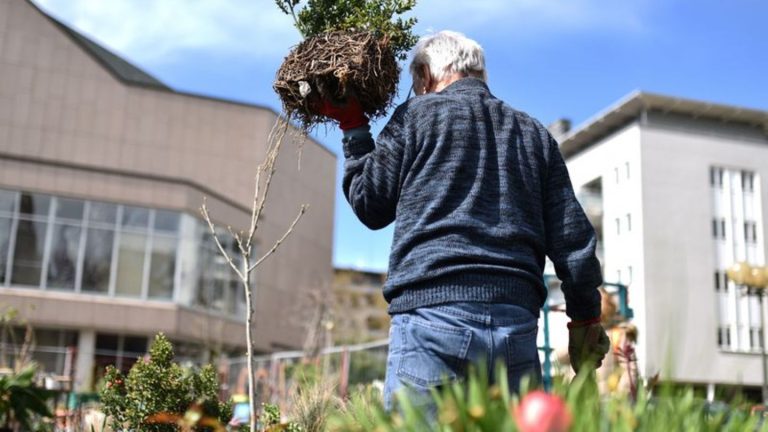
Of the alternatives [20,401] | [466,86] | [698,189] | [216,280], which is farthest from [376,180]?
[698,189]

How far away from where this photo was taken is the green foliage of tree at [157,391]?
394cm

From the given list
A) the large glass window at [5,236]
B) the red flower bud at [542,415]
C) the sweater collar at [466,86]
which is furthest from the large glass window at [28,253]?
the red flower bud at [542,415]

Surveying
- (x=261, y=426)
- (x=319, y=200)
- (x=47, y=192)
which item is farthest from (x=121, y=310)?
(x=261, y=426)

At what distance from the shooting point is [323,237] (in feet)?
167

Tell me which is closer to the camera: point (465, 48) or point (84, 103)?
point (465, 48)

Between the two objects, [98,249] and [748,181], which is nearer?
[98,249]

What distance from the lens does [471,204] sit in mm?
2654

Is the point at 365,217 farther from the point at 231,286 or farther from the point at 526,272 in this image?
the point at 231,286

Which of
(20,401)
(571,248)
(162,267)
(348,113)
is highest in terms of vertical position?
(162,267)

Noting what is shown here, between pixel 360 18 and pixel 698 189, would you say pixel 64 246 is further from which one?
pixel 698 189

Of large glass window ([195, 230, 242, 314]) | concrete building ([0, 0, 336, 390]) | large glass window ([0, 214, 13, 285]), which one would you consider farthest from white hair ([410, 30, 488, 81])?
large glass window ([195, 230, 242, 314])

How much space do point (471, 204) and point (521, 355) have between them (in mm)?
444

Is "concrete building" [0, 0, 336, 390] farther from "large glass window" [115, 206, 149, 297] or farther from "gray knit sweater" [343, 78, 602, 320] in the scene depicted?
"gray knit sweater" [343, 78, 602, 320]

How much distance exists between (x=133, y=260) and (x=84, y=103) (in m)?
9.24
